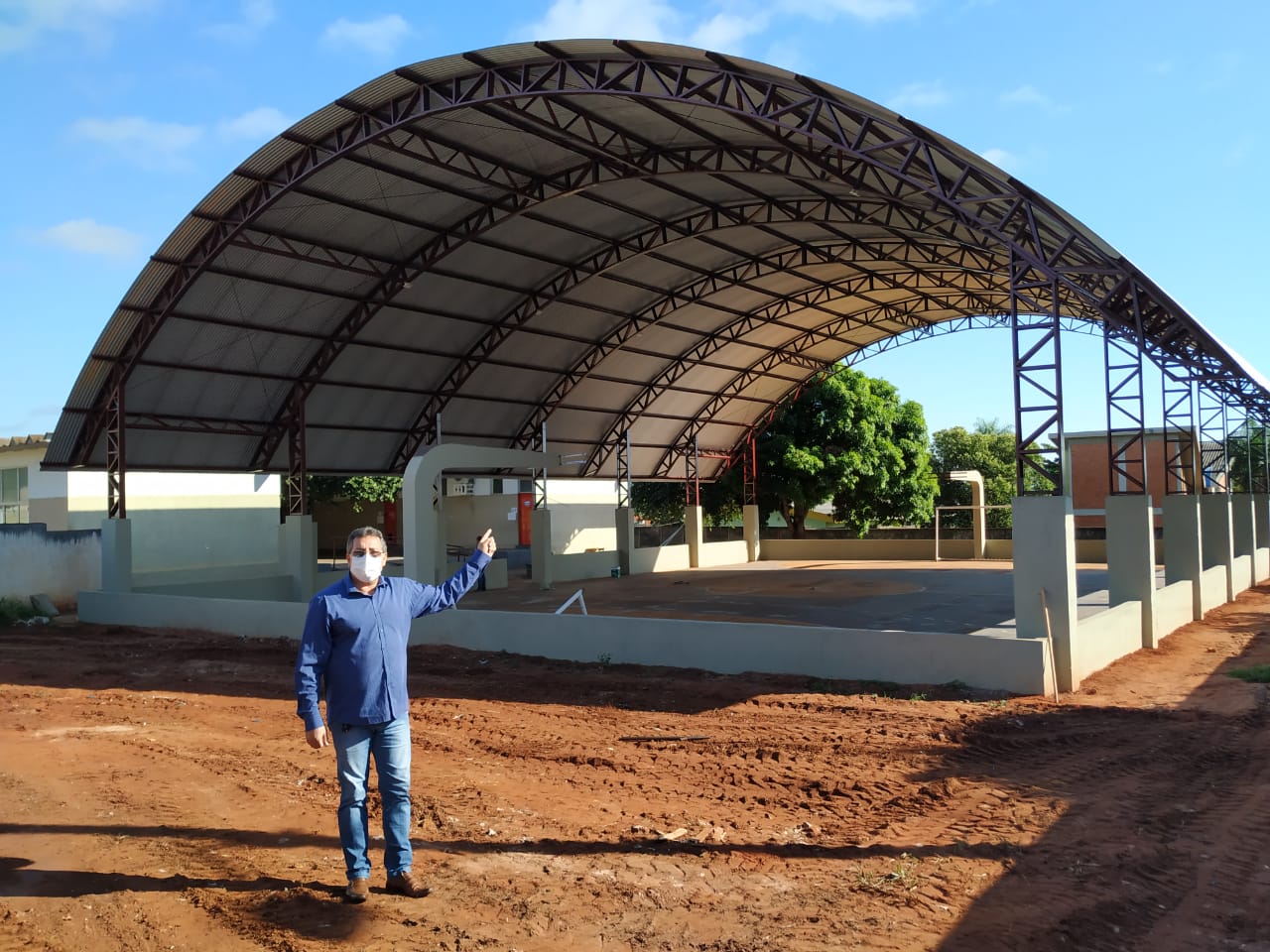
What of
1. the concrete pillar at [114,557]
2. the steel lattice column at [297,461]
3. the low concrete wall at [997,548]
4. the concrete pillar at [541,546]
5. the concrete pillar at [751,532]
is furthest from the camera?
the concrete pillar at [751,532]

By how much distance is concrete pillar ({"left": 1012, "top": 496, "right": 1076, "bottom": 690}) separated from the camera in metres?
12.2

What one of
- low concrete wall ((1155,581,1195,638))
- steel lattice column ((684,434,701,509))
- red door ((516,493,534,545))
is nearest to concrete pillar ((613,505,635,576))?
steel lattice column ((684,434,701,509))

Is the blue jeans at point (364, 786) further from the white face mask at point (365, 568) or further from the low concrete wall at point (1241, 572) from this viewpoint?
the low concrete wall at point (1241, 572)

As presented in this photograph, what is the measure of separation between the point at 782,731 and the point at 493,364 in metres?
21.6

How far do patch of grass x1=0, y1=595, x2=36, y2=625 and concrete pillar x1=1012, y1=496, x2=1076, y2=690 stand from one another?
2042 cm

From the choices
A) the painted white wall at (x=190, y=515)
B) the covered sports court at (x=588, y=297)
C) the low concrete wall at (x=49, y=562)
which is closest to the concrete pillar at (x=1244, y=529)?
the covered sports court at (x=588, y=297)

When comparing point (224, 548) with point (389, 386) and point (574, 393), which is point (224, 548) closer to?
point (389, 386)

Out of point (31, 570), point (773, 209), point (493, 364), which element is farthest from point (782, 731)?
point (493, 364)

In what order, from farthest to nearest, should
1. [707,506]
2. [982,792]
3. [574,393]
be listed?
→ [707,506] < [574,393] < [982,792]

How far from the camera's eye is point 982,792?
783cm

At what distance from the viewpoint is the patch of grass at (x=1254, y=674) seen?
12.4m

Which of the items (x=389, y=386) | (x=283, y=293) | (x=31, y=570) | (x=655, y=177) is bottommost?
(x=31, y=570)

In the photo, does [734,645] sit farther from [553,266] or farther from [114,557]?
[114,557]

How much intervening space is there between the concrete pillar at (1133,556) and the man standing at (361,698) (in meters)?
13.9
